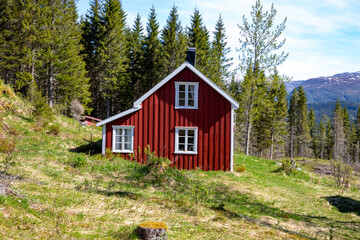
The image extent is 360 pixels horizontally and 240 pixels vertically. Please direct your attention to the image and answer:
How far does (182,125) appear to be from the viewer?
18.7 meters

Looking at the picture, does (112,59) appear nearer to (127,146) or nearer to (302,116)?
(127,146)

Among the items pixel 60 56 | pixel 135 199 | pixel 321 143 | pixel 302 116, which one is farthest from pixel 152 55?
pixel 321 143

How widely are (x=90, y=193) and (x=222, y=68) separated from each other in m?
40.3

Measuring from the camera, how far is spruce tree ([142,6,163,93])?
139 feet

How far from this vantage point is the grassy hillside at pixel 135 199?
22.6 feet

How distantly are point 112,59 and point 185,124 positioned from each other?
2518 centimetres

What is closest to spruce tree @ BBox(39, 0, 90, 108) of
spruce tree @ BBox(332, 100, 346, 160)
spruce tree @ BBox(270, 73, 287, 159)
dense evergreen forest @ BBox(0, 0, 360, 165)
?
dense evergreen forest @ BBox(0, 0, 360, 165)

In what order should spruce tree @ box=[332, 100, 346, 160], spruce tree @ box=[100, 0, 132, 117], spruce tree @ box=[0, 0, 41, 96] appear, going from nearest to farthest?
spruce tree @ box=[0, 0, 41, 96]
spruce tree @ box=[100, 0, 132, 117]
spruce tree @ box=[332, 100, 346, 160]

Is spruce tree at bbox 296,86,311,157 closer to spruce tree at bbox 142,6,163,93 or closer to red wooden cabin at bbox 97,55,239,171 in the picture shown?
spruce tree at bbox 142,6,163,93

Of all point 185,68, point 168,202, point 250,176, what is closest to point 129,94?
point 185,68

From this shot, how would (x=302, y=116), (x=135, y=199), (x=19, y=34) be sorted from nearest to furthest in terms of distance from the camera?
(x=135, y=199) < (x=19, y=34) < (x=302, y=116)

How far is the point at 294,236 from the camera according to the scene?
337 inches

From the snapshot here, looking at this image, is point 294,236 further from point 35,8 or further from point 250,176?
point 35,8

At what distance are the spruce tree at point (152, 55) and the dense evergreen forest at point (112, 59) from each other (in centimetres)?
15
